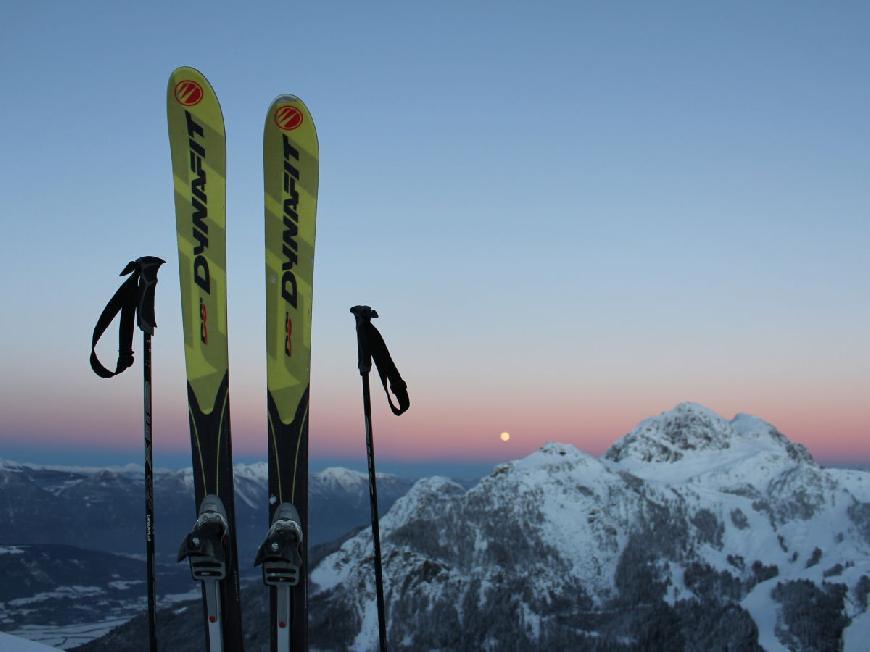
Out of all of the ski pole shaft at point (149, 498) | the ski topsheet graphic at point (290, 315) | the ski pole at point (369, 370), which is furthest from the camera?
the ski pole at point (369, 370)

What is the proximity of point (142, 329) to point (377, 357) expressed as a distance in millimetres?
3718

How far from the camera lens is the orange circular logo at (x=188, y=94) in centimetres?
1364

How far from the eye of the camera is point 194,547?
10828 mm

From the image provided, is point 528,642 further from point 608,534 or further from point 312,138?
point 312,138

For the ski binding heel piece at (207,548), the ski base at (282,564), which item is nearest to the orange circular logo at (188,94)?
the ski binding heel piece at (207,548)

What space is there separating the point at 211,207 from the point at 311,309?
2.49m

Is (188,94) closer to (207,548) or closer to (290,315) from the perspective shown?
(290,315)

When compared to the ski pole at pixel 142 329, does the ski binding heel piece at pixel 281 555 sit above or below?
below

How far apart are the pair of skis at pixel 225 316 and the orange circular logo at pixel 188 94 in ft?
0.06

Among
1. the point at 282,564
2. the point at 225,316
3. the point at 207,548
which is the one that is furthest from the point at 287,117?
the point at 282,564

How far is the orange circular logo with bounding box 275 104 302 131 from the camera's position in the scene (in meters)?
13.9

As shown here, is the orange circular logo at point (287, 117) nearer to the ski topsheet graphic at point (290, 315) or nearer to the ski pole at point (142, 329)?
the ski topsheet graphic at point (290, 315)

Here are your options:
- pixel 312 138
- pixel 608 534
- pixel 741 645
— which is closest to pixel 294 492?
pixel 312 138

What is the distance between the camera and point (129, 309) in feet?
39.9
